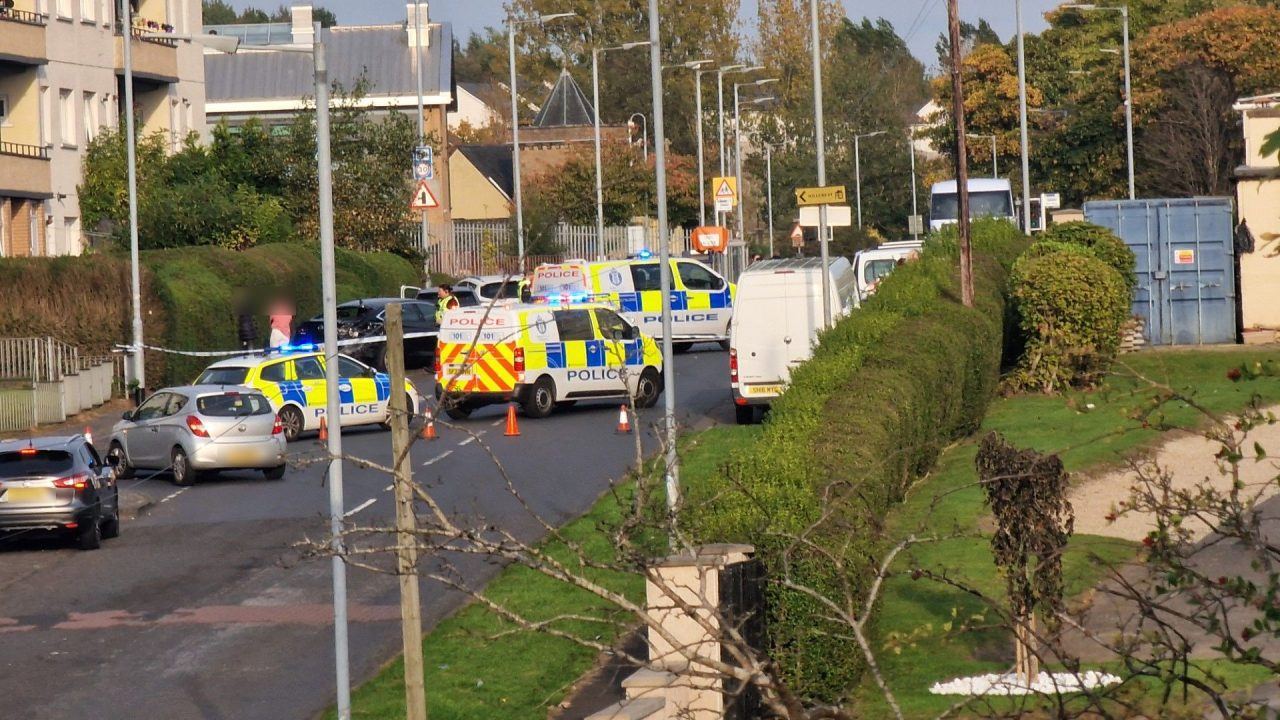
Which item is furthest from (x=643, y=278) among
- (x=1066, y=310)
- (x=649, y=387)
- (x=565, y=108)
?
(x=565, y=108)

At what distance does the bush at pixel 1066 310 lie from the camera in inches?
1059

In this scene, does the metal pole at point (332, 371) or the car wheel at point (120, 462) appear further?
the car wheel at point (120, 462)

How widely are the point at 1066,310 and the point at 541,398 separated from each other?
8.54 metres

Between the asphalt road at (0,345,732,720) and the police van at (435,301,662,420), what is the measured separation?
1.96 m

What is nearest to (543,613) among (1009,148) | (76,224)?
(76,224)

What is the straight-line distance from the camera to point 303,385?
28.0m

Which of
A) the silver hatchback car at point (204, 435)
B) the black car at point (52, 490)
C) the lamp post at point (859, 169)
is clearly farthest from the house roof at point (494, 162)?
the black car at point (52, 490)

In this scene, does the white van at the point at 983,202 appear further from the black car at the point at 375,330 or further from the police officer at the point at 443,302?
the black car at the point at 375,330

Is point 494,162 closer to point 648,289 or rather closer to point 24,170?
point 24,170

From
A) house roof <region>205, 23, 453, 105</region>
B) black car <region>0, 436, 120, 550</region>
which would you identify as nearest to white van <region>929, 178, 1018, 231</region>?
house roof <region>205, 23, 453, 105</region>

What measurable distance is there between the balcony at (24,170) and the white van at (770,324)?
2069 cm

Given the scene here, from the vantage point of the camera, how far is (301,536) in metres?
20.6

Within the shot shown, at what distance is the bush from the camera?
26891mm

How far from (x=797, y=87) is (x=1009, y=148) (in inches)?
974
